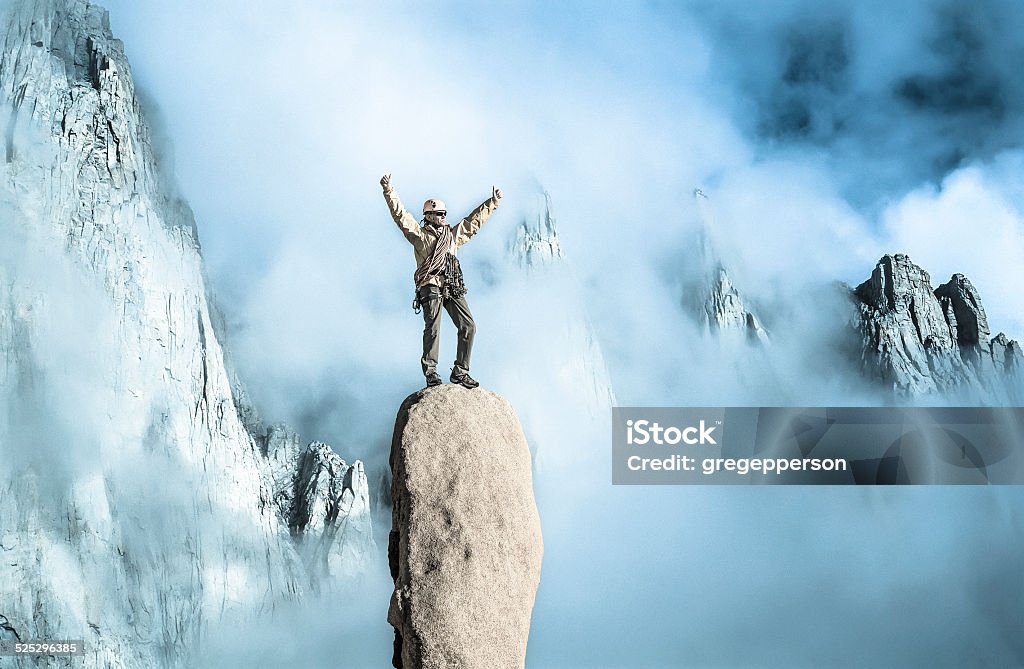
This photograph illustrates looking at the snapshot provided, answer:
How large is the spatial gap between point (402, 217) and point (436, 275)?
65 centimetres

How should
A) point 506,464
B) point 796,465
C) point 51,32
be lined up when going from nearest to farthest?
point 506,464, point 796,465, point 51,32

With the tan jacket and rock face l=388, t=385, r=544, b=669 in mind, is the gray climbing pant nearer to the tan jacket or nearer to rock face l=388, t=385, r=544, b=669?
the tan jacket

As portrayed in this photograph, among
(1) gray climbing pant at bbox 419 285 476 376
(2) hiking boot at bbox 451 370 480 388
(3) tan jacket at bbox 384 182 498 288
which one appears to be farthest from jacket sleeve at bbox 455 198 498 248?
(2) hiking boot at bbox 451 370 480 388

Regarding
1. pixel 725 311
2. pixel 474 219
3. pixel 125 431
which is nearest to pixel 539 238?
pixel 725 311

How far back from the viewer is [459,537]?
26.2ft

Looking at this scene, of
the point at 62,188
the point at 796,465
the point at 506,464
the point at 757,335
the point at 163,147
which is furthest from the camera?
the point at 757,335

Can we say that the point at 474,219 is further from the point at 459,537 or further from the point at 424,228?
the point at 459,537

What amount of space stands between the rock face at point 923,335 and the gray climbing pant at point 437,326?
25507 mm

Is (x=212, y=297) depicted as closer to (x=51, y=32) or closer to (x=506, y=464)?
(x=51, y=32)

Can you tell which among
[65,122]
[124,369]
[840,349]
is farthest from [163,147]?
[840,349]

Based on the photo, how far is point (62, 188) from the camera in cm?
2445

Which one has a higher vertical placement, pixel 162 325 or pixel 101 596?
pixel 162 325

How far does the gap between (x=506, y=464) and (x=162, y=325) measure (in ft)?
62.7

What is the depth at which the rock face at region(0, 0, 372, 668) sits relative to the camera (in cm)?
2195
